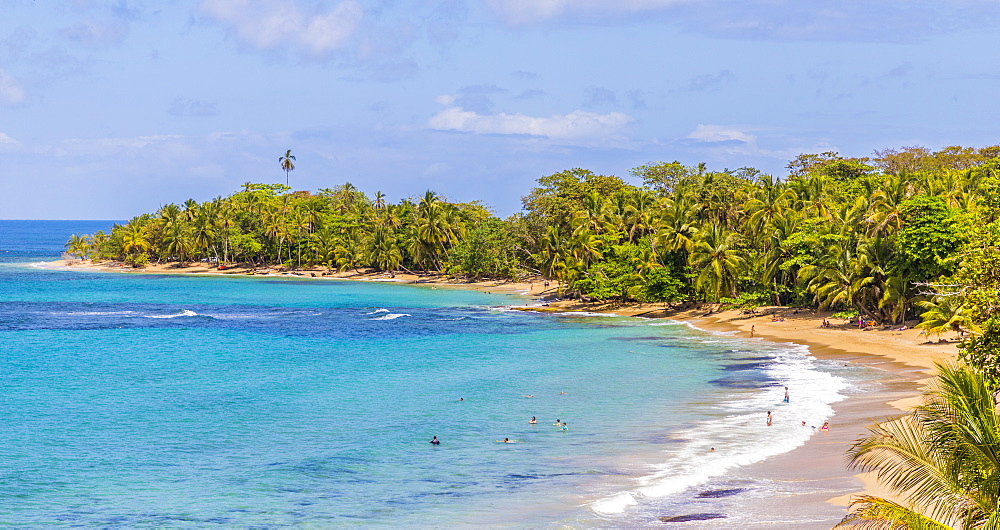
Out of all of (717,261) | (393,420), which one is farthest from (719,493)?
(717,261)

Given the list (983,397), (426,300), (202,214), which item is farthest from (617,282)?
(202,214)

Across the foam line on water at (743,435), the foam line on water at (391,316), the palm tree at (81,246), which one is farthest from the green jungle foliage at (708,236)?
the palm tree at (81,246)

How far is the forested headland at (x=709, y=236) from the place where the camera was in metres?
51.8

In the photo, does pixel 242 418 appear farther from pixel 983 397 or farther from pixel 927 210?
pixel 927 210

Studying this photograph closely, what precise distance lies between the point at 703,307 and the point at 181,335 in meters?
44.2

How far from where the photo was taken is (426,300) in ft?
320

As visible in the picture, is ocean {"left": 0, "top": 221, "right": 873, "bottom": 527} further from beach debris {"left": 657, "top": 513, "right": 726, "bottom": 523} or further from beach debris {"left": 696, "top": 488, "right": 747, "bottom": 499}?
beach debris {"left": 657, "top": 513, "right": 726, "bottom": 523}

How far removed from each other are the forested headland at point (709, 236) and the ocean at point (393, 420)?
7.20m

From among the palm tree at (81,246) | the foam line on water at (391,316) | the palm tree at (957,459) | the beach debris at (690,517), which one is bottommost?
the beach debris at (690,517)

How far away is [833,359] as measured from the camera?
49.9 m

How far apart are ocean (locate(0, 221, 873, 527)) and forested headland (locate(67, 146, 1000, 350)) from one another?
23.6 feet

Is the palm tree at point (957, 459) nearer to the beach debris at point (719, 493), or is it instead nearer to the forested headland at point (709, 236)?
the forested headland at point (709, 236)

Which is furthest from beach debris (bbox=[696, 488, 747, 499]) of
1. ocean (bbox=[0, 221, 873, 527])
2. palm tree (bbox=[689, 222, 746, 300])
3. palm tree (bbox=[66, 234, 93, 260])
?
palm tree (bbox=[66, 234, 93, 260])

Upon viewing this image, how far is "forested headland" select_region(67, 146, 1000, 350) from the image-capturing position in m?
51.8
